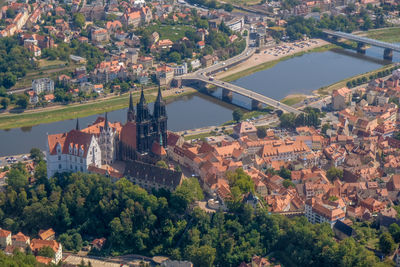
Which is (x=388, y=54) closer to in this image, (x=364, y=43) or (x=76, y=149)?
(x=364, y=43)

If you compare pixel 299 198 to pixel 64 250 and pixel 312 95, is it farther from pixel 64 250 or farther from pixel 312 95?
pixel 312 95

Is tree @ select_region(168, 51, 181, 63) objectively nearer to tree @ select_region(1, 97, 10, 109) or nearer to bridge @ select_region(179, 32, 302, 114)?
bridge @ select_region(179, 32, 302, 114)

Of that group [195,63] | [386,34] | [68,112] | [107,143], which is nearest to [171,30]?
[195,63]

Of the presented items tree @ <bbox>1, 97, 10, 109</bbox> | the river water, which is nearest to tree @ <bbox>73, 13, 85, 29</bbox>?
the river water

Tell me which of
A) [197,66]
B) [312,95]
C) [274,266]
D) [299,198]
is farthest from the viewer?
[197,66]

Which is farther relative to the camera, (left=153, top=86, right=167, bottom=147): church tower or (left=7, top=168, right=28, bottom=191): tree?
(left=153, top=86, right=167, bottom=147): church tower

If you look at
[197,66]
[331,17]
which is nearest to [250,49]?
[197,66]
